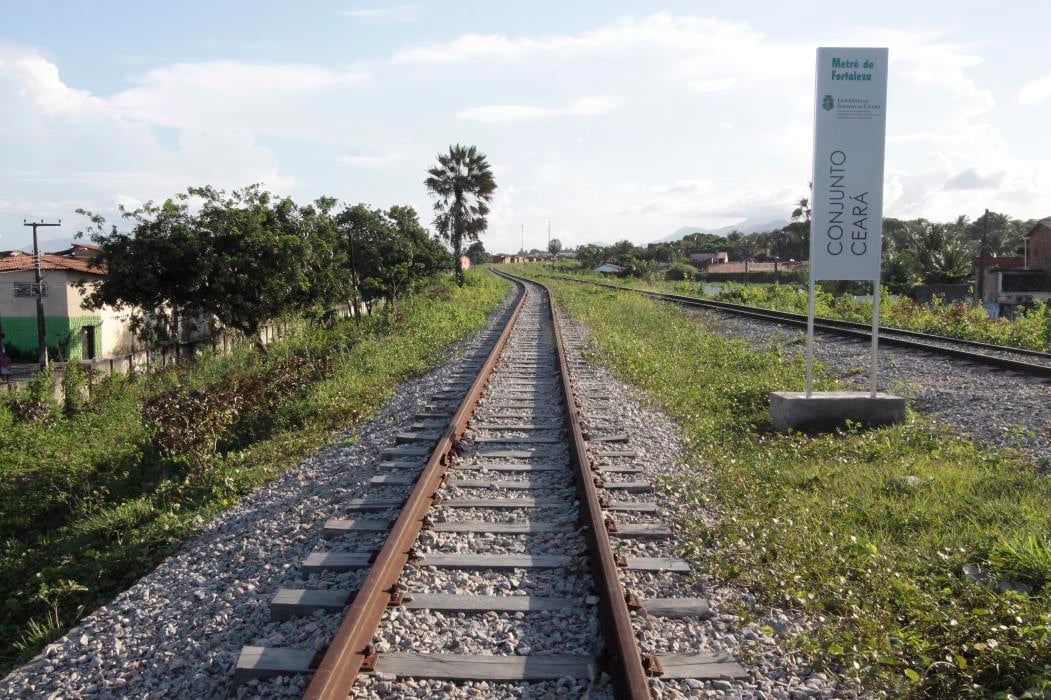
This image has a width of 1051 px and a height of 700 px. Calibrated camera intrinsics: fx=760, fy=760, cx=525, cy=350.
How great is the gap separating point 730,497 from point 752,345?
33.9 ft

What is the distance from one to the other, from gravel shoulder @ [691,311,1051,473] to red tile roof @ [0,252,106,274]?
27.1 metres

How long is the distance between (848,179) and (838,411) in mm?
2486

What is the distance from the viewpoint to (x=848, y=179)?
8148 mm

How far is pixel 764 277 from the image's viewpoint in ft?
231

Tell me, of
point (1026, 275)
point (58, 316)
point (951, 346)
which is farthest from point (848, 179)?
point (1026, 275)

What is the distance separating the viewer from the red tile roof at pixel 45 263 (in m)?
30.2

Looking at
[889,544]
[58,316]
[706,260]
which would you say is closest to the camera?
[889,544]

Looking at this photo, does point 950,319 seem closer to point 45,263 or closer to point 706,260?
point 45,263

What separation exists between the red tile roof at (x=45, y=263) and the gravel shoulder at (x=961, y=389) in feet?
88.9

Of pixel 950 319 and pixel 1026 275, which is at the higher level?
pixel 1026 275

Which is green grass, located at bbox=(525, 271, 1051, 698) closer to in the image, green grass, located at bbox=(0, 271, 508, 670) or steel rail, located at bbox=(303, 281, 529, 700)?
steel rail, located at bbox=(303, 281, 529, 700)

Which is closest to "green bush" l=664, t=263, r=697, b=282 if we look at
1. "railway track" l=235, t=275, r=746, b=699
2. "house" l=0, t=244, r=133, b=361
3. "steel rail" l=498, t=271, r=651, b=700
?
"house" l=0, t=244, r=133, b=361

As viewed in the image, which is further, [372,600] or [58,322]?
[58,322]

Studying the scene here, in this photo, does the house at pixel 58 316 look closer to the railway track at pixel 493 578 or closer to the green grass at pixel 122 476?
the green grass at pixel 122 476
